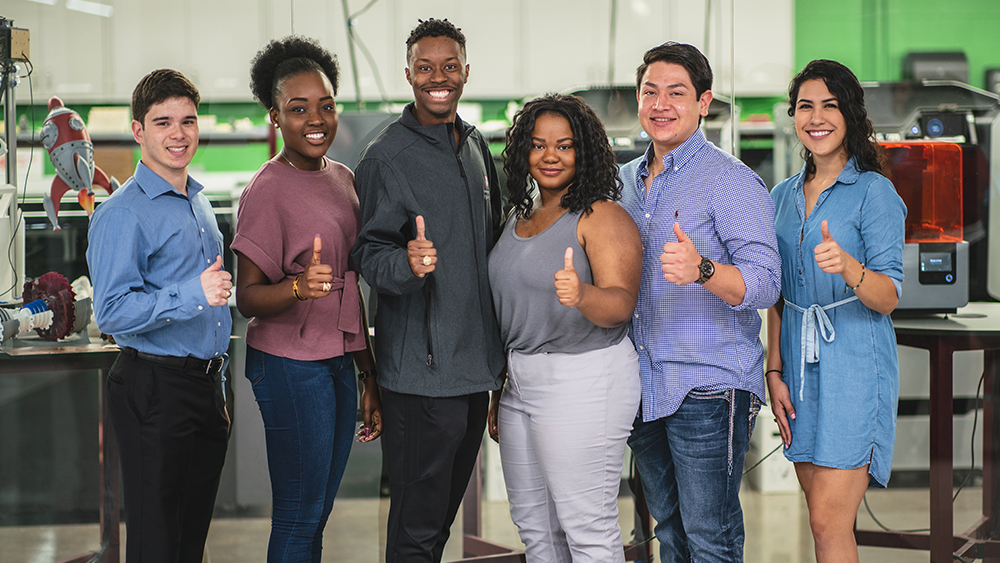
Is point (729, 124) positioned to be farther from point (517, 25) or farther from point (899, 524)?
point (899, 524)

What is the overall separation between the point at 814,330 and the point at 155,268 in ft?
4.65

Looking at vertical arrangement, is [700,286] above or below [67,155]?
below

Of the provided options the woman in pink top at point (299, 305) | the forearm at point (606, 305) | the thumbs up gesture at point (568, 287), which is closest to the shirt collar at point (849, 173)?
the forearm at point (606, 305)

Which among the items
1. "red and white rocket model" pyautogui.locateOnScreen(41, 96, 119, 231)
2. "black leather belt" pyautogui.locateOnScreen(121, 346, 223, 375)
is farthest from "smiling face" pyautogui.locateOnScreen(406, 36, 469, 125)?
"red and white rocket model" pyautogui.locateOnScreen(41, 96, 119, 231)

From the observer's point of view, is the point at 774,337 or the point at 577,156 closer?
the point at 577,156

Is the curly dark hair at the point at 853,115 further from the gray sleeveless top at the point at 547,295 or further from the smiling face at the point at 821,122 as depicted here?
the gray sleeveless top at the point at 547,295

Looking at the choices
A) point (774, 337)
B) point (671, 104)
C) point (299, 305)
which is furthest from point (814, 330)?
point (299, 305)

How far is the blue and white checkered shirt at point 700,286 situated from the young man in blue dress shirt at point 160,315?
903 mm

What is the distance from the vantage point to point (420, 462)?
173cm

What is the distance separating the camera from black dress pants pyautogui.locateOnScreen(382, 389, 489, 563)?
5.65 ft

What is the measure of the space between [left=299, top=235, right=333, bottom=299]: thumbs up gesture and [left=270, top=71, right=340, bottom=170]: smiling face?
0.30 meters

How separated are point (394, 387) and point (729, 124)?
5.87 feet

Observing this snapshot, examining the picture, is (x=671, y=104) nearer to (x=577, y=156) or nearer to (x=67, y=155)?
(x=577, y=156)

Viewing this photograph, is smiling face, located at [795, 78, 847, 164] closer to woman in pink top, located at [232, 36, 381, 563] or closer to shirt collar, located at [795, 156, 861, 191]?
shirt collar, located at [795, 156, 861, 191]
